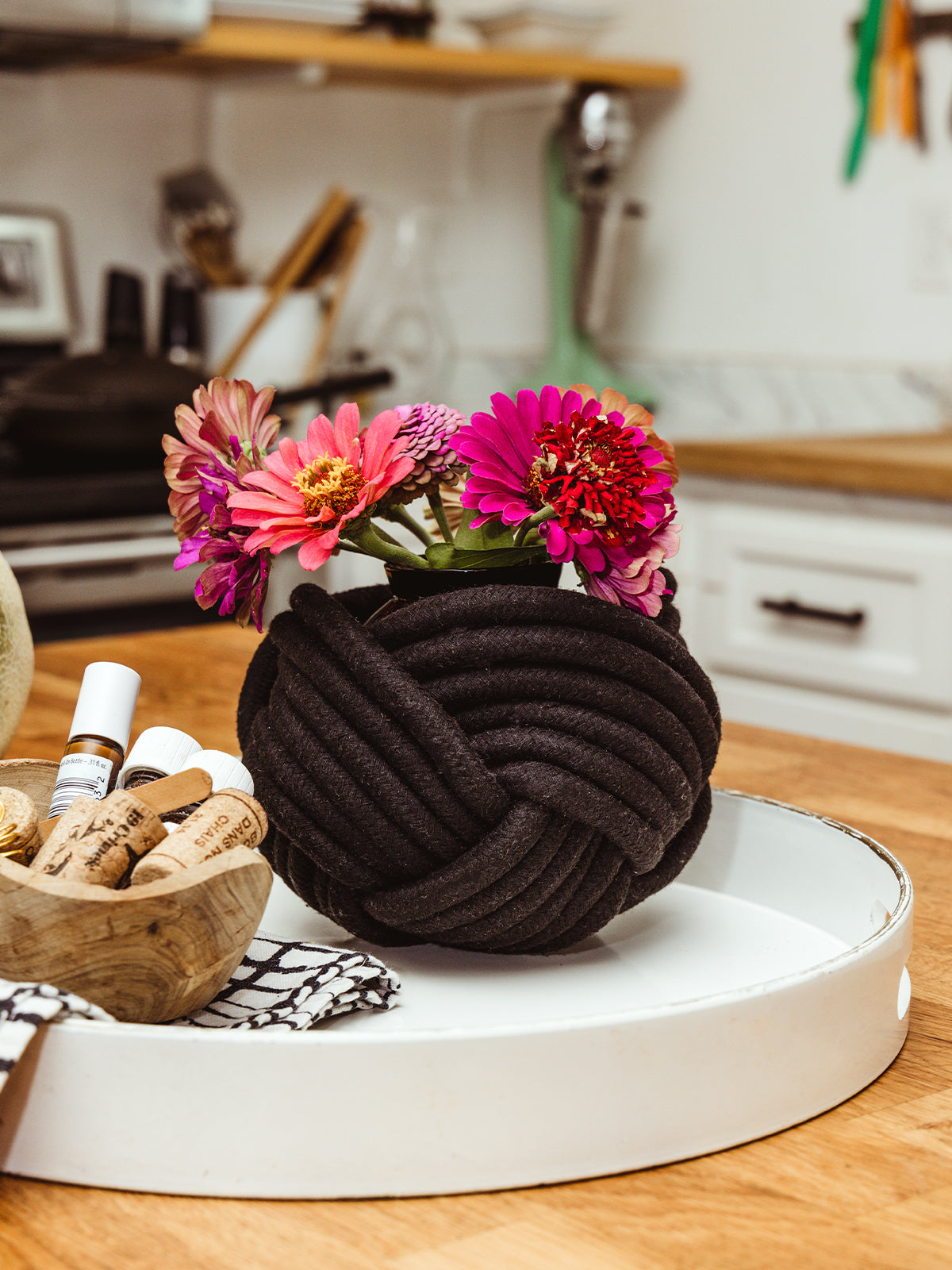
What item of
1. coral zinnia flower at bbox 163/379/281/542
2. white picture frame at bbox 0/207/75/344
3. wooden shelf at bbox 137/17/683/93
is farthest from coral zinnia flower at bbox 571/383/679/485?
white picture frame at bbox 0/207/75/344

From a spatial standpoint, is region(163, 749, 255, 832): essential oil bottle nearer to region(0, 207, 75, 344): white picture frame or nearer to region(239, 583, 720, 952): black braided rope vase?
region(239, 583, 720, 952): black braided rope vase

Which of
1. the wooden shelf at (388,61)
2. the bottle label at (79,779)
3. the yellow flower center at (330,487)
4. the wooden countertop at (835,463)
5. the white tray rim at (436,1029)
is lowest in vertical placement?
the wooden countertop at (835,463)

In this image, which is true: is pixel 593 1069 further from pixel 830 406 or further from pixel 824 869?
pixel 830 406

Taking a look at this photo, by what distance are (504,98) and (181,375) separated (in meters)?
1.14

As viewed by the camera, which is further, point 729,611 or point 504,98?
point 504,98

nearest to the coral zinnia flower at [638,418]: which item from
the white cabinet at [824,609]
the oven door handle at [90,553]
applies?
the white cabinet at [824,609]

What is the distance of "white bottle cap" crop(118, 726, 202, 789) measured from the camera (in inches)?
23.1

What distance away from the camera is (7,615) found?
0.71 m

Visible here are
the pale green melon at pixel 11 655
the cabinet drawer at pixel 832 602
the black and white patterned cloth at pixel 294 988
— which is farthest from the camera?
the cabinet drawer at pixel 832 602

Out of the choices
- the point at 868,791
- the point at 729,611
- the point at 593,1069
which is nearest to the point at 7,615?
the point at 593,1069

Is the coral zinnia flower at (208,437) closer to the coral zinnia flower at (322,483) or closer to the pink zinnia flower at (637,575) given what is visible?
the coral zinnia flower at (322,483)

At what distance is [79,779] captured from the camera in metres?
0.59

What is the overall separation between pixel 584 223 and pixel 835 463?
108cm

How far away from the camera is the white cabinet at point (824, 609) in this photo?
1823 millimetres
